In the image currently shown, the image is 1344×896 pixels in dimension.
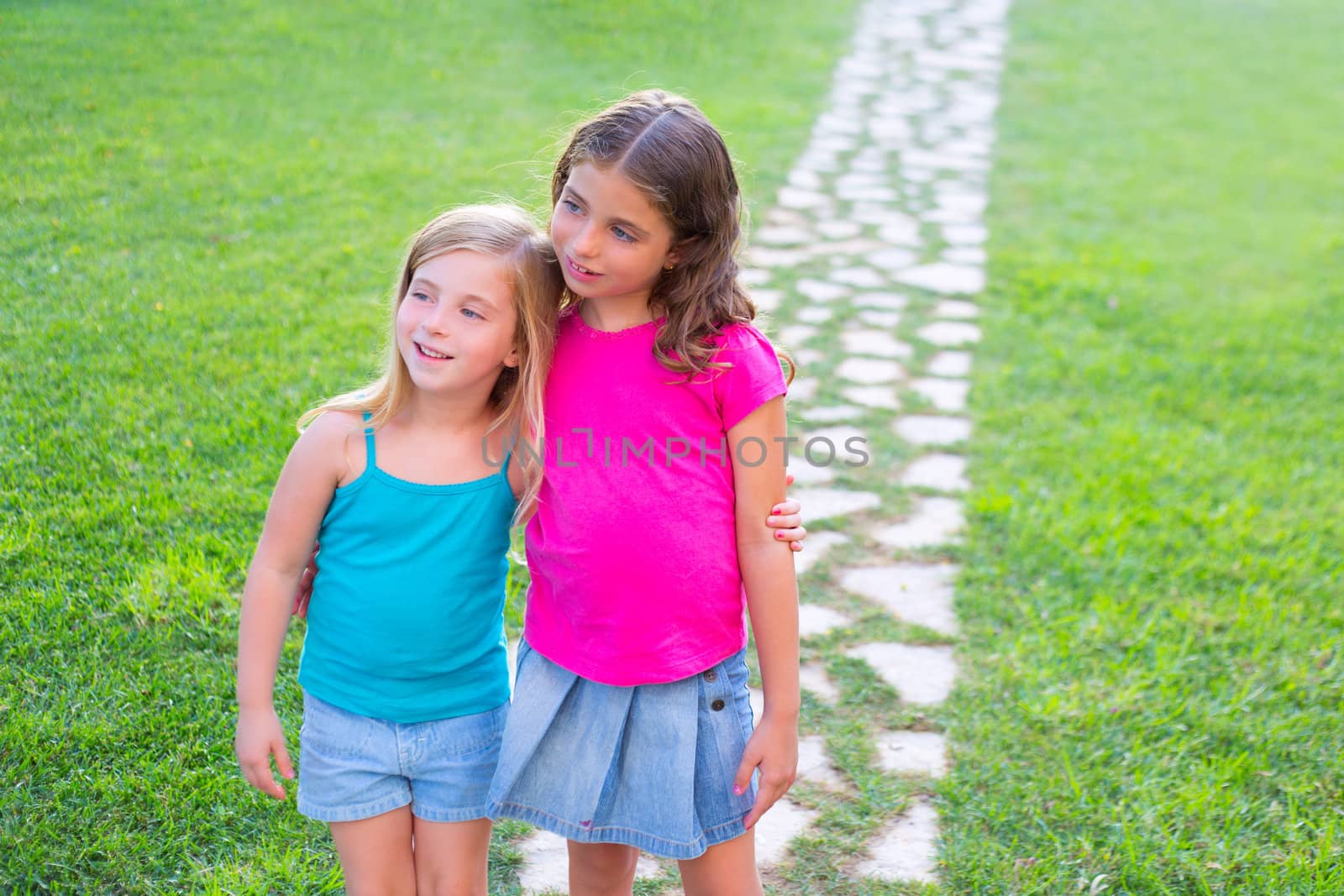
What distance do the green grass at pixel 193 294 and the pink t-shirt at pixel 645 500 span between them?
595 millimetres

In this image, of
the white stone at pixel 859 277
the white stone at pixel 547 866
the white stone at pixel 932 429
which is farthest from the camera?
the white stone at pixel 859 277

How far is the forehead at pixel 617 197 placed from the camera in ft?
5.21

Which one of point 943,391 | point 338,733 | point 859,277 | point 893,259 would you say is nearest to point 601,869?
point 338,733

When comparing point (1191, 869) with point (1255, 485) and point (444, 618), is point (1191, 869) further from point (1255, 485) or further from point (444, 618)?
point (1255, 485)

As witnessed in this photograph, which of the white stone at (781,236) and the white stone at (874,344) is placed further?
the white stone at (781,236)

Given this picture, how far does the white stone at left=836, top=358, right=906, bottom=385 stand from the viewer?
14.6 feet

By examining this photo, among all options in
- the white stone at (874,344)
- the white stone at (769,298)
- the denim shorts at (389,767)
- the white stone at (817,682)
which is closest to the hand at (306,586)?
the denim shorts at (389,767)

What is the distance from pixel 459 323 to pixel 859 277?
13.1ft

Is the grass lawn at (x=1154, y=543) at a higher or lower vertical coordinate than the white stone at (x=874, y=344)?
lower

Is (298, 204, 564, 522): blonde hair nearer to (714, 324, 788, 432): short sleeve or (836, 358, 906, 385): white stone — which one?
(714, 324, 788, 432): short sleeve

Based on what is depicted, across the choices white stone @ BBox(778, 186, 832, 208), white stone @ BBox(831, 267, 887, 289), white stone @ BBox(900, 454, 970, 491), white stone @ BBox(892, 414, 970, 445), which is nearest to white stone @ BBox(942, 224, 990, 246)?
white stone @ BBox(778, 186, 832, 208)

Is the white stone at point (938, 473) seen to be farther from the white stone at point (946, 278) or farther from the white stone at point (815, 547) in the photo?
the white stone at point (946, 278)

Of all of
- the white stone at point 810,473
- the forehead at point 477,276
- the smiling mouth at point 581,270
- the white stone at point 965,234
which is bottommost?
the white stone at point 810,473

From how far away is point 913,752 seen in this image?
2.56 m
